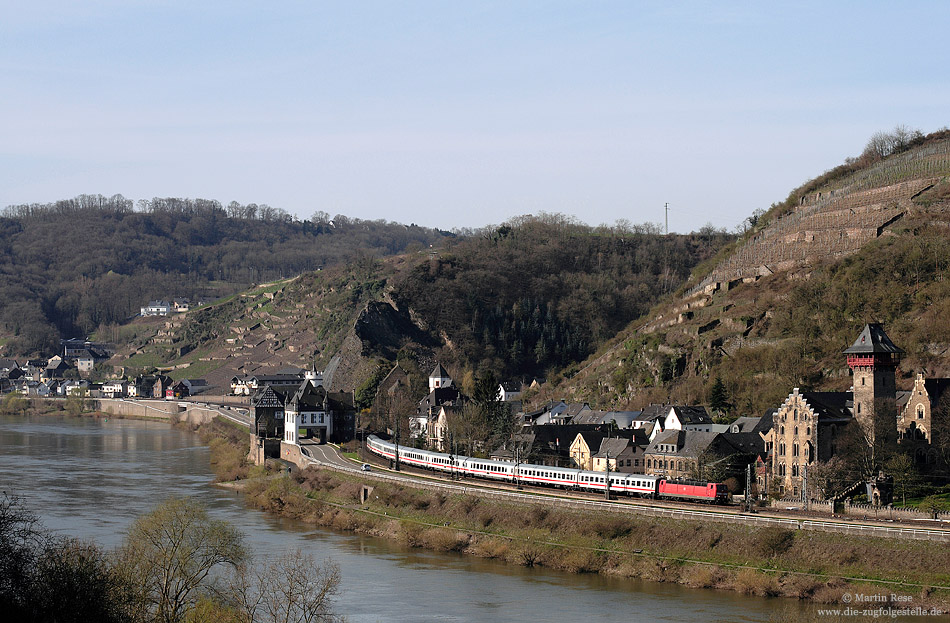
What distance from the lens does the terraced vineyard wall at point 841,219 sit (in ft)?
313

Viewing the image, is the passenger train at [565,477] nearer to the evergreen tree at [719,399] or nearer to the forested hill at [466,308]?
the evergreen tree at [719,399]

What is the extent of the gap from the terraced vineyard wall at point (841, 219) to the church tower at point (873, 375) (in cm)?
3711

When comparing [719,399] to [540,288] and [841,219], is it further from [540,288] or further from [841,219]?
[540,288]

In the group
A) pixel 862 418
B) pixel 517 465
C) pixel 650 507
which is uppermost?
pixel 862 418

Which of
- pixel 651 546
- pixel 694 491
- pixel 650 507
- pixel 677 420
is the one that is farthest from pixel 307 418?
pixel 651 546

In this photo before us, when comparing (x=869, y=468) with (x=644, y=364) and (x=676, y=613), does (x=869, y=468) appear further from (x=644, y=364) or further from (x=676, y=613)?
(x=644, y=364)

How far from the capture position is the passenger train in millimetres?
54906

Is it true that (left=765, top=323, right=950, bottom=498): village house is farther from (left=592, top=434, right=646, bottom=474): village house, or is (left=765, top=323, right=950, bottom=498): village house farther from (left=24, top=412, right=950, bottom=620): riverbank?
(left=24, top=412, right=950, bottom=620): riverbank

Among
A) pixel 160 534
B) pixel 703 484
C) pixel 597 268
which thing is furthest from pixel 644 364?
pixel 597 268

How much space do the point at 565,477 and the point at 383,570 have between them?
16.0 metres

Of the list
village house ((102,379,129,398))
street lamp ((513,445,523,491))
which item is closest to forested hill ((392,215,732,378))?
village house ((102,379,129,398))

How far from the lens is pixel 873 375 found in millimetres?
57375

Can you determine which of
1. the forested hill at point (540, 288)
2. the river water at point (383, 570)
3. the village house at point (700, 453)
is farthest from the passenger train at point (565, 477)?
the forested hill at point (540, 288)

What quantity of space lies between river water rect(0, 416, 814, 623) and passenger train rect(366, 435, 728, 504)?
9767 mm
